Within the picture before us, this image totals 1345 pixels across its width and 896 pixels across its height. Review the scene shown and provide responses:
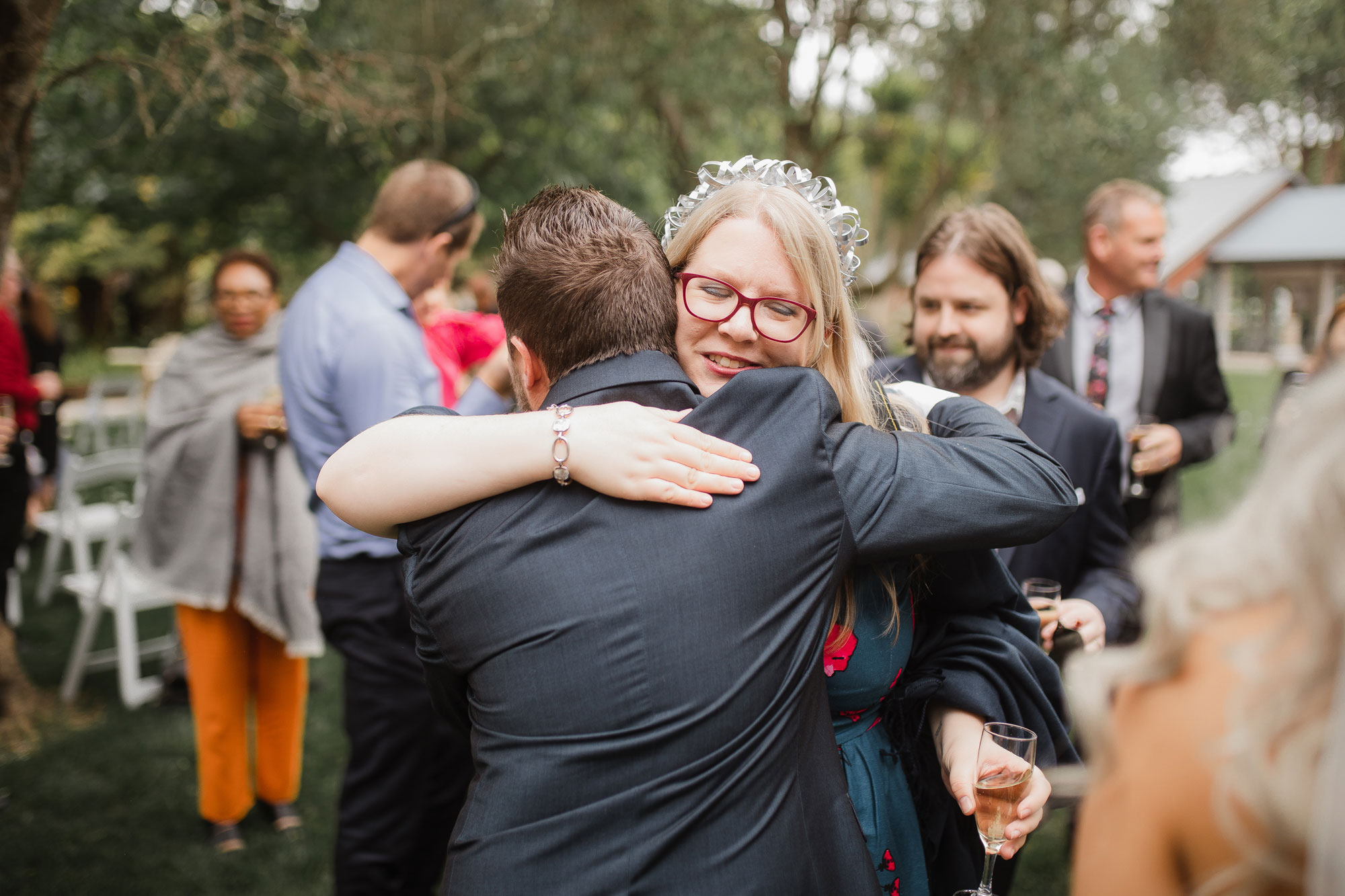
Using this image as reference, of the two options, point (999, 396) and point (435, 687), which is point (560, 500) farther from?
point (999, 396)

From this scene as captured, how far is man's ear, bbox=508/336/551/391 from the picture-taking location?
5.51ft

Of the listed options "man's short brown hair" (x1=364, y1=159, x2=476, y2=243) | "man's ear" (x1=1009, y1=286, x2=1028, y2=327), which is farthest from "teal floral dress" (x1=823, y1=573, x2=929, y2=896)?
"man's short brown hair" (x1=364, y1=159, x2=476, y2=243)

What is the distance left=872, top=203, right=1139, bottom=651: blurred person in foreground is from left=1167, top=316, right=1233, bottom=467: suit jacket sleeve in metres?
1.55

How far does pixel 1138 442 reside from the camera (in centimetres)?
345

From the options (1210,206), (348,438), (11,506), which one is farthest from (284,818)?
(1210,206)

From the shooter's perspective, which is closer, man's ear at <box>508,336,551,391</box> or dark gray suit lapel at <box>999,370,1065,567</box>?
man's ear at <box>508,336,551,391</box>

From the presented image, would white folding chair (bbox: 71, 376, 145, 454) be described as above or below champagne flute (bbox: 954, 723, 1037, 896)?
above

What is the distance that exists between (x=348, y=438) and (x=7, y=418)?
276 centimetres

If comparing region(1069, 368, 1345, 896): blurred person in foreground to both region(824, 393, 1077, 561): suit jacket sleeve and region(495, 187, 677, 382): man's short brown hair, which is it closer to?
region(824, 393, 1077, 561): suit jacket sleeve

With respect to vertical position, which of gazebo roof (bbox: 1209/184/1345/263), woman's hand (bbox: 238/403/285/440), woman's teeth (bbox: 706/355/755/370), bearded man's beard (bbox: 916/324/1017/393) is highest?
gazebo roof (bbox: 1209/184/1345/263)

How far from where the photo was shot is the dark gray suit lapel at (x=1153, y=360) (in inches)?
163

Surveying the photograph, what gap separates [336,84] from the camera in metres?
4.54

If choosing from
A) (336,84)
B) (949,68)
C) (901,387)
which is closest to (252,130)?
(336,84)

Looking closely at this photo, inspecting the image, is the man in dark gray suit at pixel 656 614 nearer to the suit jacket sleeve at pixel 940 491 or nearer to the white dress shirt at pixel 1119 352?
the suit jacket sleeve at pixel 940 491
